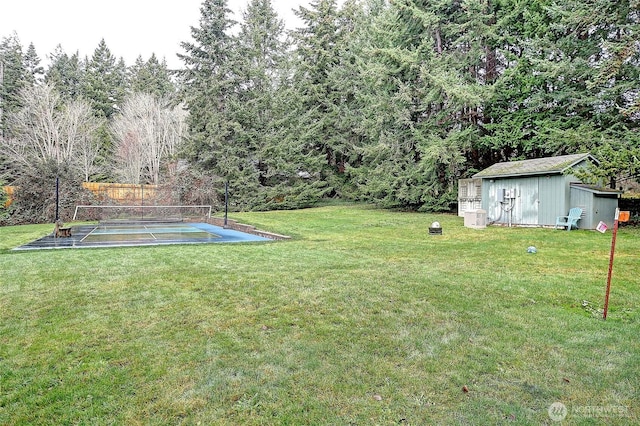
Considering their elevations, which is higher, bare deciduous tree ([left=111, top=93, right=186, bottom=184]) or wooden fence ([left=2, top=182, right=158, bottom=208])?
bare deciduous tree ([left=111, top=93, right=186, bottom=184])

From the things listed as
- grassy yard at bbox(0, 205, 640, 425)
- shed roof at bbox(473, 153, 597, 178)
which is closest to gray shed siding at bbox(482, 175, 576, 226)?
shed roof at bbox(473, 153, 597, 178)

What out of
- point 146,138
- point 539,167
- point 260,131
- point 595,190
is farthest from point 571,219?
point 146,138

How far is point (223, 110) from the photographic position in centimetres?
2480

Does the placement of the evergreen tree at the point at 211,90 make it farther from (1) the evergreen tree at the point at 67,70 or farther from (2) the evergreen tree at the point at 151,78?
(1) the evergreen tree at the point at 67,70

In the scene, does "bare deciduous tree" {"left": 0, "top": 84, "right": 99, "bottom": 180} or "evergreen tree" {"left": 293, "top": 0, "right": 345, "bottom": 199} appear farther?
"evergreen tree" {"left": 293, "top": 0, "right": 345, "bottom": 199}

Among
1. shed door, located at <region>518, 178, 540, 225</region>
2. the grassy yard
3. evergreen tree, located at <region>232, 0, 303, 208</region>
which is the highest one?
evergreen tree, located at <region>232, 0, 303, 208</region>

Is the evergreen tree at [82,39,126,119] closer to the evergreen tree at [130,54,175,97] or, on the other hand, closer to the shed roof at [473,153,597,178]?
the evergreen tree at [130,54,175,97]

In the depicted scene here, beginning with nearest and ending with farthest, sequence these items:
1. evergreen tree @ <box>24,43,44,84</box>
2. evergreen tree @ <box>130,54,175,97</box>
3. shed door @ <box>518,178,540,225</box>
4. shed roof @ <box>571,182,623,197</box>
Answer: shed roof @ <box>571,182,623,197</box>
shed door @ <box>518,178,540,225</box>
evergreen tree @ <box>130,54,175,97</box>
evergreen tree @ <box>24,43,44,84</box>

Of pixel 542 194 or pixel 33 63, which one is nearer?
pixel 542 194

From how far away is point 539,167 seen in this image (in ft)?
40.1

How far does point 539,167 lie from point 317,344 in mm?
11859

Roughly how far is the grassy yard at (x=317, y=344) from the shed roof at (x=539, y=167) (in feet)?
19.7

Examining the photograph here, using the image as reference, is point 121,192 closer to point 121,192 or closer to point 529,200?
point 121,192

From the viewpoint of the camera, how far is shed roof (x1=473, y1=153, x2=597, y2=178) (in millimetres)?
11430
